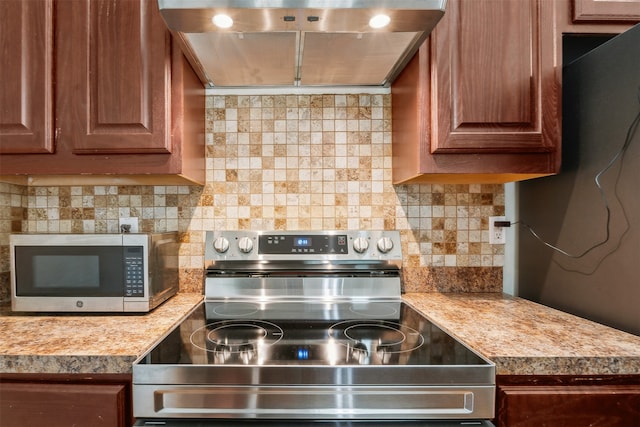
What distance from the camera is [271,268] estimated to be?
1.39 meters

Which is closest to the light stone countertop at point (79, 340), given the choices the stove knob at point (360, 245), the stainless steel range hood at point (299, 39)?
the stove knob at point (360, 245)

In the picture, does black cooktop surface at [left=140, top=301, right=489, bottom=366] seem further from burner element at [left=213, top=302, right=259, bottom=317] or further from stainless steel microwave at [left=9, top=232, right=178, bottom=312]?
stainless steel microwave at [left=9, top=232, right=178, bottom=312]

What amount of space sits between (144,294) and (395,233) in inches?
36.0

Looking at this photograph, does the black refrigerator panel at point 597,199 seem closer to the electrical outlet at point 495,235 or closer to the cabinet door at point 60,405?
the electrical outlet at point 495,235

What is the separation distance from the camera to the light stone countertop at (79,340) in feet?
2.68

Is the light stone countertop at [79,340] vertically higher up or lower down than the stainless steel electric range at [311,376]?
higher up

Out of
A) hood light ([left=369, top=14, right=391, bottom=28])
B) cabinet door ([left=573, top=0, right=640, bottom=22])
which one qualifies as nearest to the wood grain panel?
cabinet door ([left=573, top=0, right=640, bottom=22])

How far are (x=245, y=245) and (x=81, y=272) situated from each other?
537mm

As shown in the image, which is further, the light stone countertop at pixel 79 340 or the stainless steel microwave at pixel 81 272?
the stainless steel microwave at pixel 81 272

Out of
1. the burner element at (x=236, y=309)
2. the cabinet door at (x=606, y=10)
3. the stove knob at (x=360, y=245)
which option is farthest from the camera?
the stove knob at (x=360, y=245)

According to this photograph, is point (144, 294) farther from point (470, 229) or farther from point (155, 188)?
point (470, 229)

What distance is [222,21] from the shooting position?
919 mm

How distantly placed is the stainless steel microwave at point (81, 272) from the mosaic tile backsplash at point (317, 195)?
311 millimetres

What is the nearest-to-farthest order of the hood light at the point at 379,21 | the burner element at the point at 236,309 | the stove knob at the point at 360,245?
the hood light at the point at 379,21
the burner element at the point at 236,309
the stove knob at the point at 360,245
